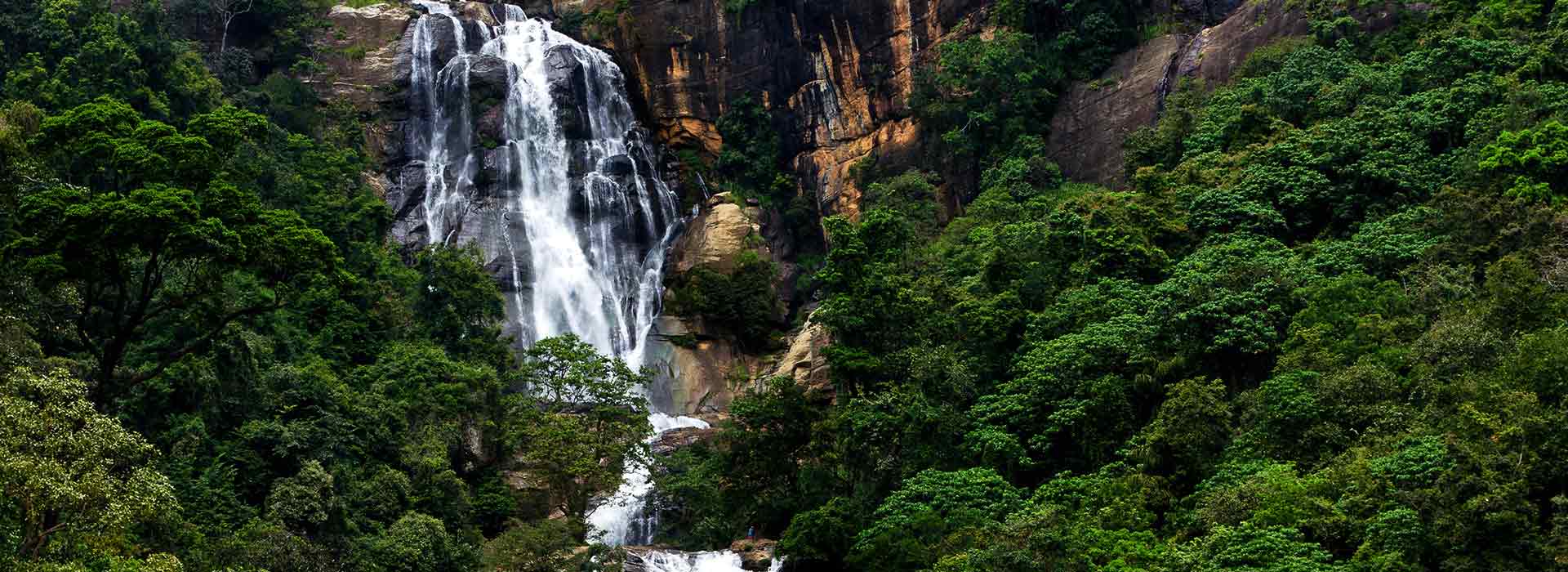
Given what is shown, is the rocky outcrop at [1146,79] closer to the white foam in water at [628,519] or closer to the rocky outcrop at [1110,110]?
the rocky outcrop at [1110,110]

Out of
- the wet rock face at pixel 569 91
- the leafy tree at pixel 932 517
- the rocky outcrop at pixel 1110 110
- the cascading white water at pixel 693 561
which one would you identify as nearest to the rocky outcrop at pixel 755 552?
the cascading white water at pixel 693 561

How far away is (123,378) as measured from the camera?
1141 inches

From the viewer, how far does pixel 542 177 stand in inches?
1929

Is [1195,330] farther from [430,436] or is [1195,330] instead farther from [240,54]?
[240,54]

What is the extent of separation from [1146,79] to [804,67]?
36.8ft

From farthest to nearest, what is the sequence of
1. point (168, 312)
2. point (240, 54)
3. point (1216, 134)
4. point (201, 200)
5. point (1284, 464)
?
point (240, 54) → point (1216, 134) → point (168, 312) → point (201, 200) → point (1284, 464)

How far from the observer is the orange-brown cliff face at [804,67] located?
48.5 metres

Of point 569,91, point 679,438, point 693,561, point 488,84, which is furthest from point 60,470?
point 569,91

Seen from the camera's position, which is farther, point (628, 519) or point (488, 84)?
point (488, 84)

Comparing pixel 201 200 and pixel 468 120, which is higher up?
pixel 468 120

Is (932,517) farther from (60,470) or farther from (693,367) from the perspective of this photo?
(693,367)

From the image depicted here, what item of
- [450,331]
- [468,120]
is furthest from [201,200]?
[468,120]

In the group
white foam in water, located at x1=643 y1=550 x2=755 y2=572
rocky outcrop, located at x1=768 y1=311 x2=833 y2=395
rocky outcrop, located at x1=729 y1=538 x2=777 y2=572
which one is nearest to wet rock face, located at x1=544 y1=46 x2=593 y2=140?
rocky outcrop, located at x1=768 y1=311 x2=833 y2=395

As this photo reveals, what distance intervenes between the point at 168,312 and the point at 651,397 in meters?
15.0
